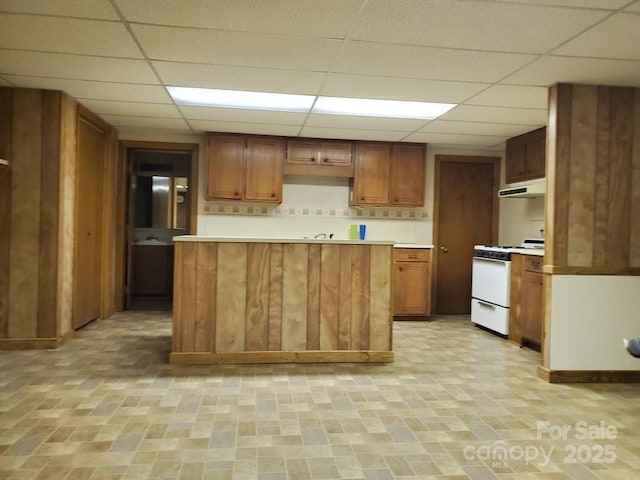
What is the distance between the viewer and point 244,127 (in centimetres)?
505

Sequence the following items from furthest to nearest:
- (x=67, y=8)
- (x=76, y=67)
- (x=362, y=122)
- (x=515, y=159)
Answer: (x=515, y=159), (x=362, y=122), (x=76, y=67), (x=67, y=8)

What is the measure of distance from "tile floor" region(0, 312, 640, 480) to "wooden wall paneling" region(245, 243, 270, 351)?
8.5 inches

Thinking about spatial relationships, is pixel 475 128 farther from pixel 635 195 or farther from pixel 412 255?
pixel 635 195

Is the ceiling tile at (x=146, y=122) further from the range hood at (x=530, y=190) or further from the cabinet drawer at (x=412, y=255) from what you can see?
the range hood at (x=530, y=190)

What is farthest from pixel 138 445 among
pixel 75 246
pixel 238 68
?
pixel 75 246

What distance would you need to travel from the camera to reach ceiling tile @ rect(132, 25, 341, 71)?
104 inches

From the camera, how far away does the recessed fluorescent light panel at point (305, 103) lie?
391 cm

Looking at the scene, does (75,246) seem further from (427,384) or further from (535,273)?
(535,273)

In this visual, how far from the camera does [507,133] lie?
16.5 feet

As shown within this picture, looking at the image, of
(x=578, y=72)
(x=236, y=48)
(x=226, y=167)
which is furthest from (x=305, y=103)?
(x=578, y=72)

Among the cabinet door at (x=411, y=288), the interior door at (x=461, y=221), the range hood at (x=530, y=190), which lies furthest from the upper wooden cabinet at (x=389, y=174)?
the range hood at (x=530, y=190)

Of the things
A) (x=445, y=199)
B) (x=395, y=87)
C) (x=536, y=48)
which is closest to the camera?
(x=536, y=48)

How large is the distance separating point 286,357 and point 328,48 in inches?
91.6

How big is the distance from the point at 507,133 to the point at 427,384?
326 centimetres
